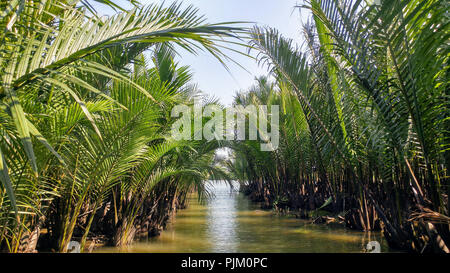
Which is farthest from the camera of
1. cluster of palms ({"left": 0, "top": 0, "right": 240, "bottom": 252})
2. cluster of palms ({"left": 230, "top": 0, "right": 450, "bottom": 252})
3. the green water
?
the green water

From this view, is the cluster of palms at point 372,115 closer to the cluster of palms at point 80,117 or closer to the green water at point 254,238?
the green water at point 254,238

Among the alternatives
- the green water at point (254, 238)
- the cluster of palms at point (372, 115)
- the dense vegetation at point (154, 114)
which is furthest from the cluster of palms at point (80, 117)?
the cluster of palms at point (372, 115)

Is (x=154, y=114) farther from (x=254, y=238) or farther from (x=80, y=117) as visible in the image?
(x=254, y=238)

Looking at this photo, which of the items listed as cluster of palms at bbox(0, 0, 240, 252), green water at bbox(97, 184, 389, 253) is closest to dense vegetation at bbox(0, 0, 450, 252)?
Result: cluster of palms at bbox(0, 0, 240, 252)

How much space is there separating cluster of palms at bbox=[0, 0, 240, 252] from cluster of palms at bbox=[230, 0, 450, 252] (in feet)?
2.33

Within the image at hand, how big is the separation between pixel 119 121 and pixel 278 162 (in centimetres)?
641

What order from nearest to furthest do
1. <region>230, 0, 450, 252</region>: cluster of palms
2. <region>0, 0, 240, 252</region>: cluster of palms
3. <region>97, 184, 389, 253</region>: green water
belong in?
<region>0, 0, 240, 252</region>: cluster of palms
<region>230, 0, 450, 252</region>: cluster of palms
<region>97, 184, 389, 253</region>: green water

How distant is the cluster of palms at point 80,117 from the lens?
1.23 meters

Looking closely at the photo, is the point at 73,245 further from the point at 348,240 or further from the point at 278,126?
the point at 278,126

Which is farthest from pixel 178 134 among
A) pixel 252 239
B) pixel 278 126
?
pixel 278 126

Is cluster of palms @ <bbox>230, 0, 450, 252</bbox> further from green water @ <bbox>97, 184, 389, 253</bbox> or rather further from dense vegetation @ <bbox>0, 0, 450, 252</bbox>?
green water @ <bbox>97, 184, 389, 253</bbox>

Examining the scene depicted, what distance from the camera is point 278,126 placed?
7.81 meters

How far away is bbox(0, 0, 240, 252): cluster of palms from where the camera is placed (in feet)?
4.04

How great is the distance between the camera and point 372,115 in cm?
323
